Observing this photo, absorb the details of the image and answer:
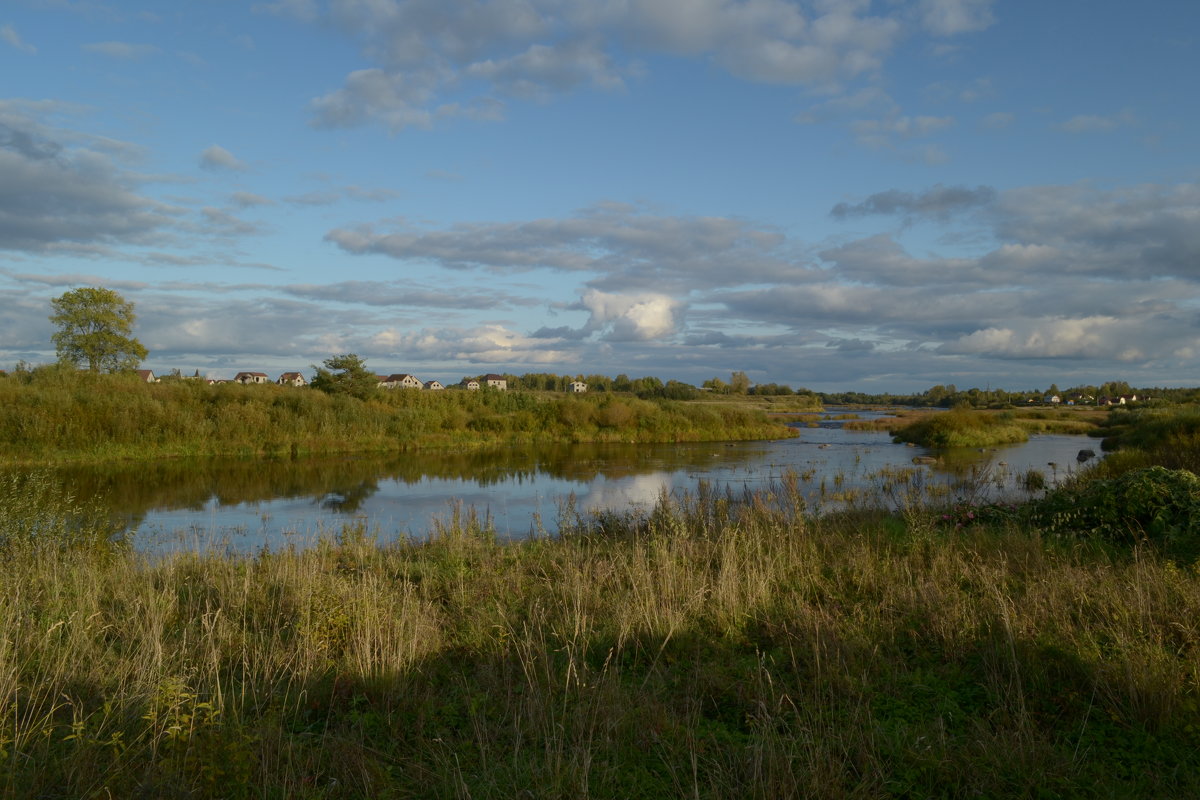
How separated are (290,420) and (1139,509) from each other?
97.3ft

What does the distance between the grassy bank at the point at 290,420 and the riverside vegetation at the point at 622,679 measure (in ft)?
69.1

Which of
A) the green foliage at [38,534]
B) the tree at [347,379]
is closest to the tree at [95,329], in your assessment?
the tree at [347,379]

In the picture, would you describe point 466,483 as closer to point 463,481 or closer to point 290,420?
point 463,481

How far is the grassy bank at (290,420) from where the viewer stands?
25.1 metres

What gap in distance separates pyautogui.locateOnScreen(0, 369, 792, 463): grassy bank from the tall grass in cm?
2140

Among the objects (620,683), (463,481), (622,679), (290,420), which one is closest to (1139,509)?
(622,679)

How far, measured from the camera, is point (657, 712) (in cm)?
426

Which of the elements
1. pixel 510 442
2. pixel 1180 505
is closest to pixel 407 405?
pixel 510 442

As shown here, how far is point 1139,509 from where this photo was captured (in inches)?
345

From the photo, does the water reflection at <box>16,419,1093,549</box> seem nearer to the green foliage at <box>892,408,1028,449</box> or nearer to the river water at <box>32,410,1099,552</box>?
the river water at <box>32,410,1099,552</box>

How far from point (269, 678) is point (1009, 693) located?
15.7 ft

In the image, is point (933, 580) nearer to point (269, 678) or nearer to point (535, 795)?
point (535, 795)

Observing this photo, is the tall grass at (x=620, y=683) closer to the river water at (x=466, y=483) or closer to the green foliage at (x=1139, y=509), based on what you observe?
the green foliage at (x=1139, y=509)

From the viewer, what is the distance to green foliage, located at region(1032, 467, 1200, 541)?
27.6 feet
